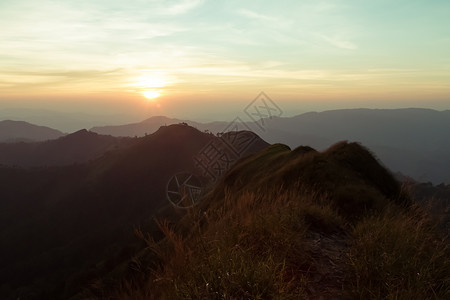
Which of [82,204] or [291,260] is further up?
[291,260]

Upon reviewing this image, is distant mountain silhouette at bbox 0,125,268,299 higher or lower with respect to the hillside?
lower

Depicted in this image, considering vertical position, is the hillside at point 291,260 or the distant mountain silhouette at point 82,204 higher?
the hillside at point 291,260

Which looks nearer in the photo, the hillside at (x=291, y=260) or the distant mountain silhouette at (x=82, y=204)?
the hillside at (x=291, y=260)

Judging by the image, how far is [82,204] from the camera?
141375 millimetres

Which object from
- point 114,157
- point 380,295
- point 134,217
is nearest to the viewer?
point 380,295

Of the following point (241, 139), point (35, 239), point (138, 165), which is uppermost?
point (241, 139)

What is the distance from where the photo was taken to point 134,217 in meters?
134

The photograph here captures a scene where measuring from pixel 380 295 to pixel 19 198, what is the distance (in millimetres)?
181273

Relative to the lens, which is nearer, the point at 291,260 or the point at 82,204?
the point at 291,260

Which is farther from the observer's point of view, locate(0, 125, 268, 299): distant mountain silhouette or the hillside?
locate(0, 125, 268, 299): distant mountain silhouette

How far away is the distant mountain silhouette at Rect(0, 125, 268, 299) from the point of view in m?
104

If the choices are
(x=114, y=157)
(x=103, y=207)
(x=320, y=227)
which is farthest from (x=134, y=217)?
(x=320, y=227)

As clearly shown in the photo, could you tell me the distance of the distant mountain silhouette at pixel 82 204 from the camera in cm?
10406

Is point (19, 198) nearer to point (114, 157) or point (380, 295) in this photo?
point (114, 157)
